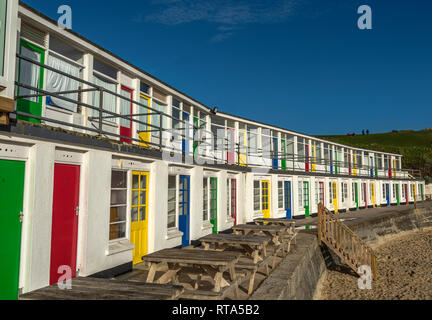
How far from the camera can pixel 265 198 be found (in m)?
17.3

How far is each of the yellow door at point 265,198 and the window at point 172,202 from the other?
8.40m

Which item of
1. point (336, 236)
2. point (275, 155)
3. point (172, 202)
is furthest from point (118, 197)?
point (275, 155)

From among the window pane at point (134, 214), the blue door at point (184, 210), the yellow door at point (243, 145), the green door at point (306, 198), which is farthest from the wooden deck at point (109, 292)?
the green door at point (306, 198)

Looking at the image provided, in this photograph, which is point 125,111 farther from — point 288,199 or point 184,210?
point 288,199

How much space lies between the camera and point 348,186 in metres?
26.4

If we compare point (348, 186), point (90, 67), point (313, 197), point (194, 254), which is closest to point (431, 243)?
point (348, 186)

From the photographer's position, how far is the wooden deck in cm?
344

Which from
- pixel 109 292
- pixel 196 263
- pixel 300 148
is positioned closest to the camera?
pixel 109 292

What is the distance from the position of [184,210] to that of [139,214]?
2342 mm

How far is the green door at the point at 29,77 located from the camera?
631cm

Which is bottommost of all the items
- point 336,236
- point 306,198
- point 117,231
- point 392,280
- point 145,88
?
point 392,280

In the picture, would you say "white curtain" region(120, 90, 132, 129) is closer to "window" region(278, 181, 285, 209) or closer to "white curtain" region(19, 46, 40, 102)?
"white curtain" region(19, 46, 40, 102)

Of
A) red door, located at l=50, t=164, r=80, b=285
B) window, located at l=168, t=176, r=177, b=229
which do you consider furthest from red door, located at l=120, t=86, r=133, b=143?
red door, located at l=50, t=164, r=80, b=285

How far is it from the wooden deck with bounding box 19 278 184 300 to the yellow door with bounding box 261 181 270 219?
13501 millimetres
